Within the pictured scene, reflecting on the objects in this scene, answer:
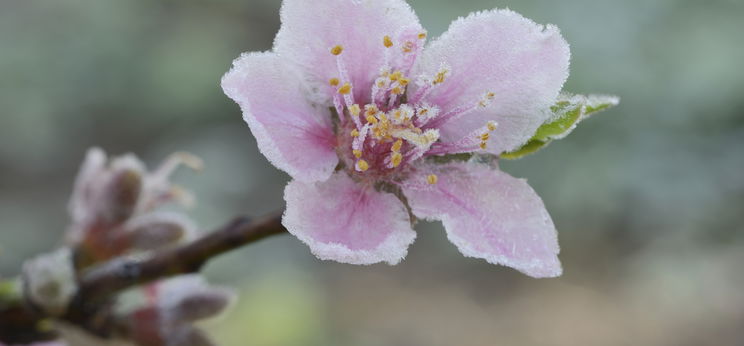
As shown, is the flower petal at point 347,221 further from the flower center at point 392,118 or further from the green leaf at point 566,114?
the green leaf at point 566,114

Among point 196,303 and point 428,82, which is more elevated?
point 428,82

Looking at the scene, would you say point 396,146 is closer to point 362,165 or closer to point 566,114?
point 362,165

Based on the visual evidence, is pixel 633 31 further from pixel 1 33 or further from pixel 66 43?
pixel 1 33

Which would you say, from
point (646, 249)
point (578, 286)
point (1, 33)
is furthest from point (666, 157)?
point (1, 33)

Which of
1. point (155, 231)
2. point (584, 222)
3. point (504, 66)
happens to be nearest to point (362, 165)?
point (504, 66)

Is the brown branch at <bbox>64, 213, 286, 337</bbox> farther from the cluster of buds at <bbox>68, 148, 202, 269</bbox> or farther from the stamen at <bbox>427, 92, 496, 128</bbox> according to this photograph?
the stamen at <bbox>427, 92, 496, 128</bbox>

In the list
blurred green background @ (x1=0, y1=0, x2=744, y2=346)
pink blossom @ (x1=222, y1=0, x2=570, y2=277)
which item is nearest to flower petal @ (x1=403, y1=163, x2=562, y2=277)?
pink blossom @ (x1=222, y1=0, x2=570, y2=277)

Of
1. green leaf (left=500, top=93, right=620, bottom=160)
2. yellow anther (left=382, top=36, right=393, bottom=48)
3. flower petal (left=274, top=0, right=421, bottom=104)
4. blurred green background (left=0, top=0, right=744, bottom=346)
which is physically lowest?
green leaf (left=500, top=93, right=620, bottom=160)

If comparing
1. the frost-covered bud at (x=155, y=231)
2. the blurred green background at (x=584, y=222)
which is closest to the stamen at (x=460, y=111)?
the frost-covered bud at (x=155, y=231)
